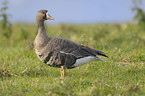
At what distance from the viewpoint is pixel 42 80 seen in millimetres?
6137

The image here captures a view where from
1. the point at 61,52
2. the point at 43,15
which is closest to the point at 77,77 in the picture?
the point at 61,52

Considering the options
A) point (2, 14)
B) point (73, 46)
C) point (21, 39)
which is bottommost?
point (21, 39)

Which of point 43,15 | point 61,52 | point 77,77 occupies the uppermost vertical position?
point 43,15

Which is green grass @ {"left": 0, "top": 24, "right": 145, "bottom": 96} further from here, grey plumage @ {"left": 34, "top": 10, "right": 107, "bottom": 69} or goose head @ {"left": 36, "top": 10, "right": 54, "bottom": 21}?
goose head @ {"left": 36, "top": 10, "right": 54, "bottom": 21}

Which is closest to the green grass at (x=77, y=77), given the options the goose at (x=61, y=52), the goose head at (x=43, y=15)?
the goose at (x=61, y=52)

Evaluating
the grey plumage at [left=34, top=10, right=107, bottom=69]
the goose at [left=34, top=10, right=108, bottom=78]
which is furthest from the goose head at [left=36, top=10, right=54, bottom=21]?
the grey plumage at [left=34, top=10, right=107, bottom=69]

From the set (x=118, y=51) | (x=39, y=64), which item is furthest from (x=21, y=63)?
(x=118, y=51)

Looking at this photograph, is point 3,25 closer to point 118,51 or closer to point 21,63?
point 21,63

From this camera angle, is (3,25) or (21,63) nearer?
→ (21,63)

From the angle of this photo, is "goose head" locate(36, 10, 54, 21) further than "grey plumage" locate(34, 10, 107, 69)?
Yes

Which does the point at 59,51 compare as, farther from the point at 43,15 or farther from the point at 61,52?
the point at 43,15

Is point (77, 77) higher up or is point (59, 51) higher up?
point (59, 51)

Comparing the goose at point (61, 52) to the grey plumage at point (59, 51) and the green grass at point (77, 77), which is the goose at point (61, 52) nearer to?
the grey plumage at point (59, 51)

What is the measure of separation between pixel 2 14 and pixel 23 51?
4.55 meters
